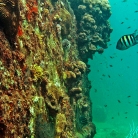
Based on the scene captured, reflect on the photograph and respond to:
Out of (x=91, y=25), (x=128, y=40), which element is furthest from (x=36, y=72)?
(x=91, y=25)

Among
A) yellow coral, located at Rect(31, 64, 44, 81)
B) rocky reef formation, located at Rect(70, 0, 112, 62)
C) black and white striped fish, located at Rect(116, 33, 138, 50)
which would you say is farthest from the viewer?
rocky reef formation, located at Rect(70, 0, 112, 62)

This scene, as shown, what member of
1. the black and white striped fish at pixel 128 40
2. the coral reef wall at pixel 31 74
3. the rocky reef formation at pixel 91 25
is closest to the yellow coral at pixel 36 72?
the coral reef wall at pixel 31 74

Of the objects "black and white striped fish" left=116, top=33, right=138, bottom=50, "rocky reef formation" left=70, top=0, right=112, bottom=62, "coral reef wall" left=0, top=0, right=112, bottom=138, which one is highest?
"rocky reef formation" left=70, top=0, right=112, bottom=62

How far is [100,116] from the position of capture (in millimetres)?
34219

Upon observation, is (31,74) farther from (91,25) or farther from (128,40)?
(91,25)

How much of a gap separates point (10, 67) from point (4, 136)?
1290 millimetres

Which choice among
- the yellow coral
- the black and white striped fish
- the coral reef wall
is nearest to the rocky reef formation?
the coral reef wall

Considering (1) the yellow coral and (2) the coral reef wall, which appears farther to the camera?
(1) the yellow coral

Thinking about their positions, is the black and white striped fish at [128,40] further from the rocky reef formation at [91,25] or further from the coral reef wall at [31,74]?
the rocky reef formation at [91,25]

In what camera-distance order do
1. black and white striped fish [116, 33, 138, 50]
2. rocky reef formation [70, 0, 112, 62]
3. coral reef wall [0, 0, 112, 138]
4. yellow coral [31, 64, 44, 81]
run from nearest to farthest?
coral reef wall [0, 0, 112, 138] < yellow coral [31, 64, 44, 81] < black and white striped fish [116, 33, 138, 50] < rocky reef formation [70, 0, 112, 62]

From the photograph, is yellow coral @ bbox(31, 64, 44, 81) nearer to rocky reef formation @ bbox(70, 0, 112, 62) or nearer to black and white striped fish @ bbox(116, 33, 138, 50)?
black and white striped fish @ bbox(116, 33, 138, 50)

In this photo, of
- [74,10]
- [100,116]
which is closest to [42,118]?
[74,10]

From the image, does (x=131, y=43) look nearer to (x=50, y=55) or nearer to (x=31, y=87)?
(x=50, y=55)

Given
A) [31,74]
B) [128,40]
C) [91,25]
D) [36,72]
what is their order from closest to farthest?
[31,74], [36,72], [128,40], [91,25]
